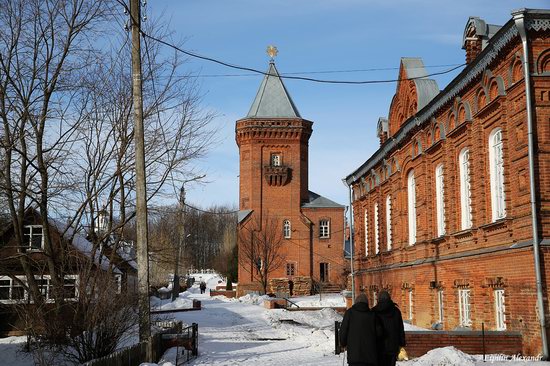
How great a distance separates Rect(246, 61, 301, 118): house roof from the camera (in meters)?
59.1

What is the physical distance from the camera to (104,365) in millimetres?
11492

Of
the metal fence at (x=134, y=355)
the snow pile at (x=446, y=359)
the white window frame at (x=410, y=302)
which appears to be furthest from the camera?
the white window frame at (x=410, y=302)

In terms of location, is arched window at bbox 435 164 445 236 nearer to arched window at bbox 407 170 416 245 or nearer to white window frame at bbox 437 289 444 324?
white window frame at bbox 437 289 444 324

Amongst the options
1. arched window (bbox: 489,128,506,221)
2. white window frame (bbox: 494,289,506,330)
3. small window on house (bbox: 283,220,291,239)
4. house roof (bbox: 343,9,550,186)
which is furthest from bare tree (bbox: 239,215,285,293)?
white window frame (bbox: 494,289,506,330)

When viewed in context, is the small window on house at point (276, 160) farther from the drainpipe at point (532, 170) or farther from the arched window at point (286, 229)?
the drainpipe at point (532, 170)

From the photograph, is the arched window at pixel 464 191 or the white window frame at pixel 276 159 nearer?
the arched window at pixel 464 191

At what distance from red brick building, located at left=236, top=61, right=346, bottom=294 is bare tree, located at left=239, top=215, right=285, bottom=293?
0.08m

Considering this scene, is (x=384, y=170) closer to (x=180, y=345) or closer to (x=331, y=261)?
(x=180, y=345)

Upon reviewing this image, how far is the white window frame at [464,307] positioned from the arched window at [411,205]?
6.21m

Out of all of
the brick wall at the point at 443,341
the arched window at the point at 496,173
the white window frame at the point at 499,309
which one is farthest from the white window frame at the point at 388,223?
the brick wall at the point at 443,341

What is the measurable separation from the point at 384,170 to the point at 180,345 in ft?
54.1

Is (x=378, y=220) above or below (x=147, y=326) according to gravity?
above

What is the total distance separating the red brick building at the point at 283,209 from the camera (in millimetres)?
56938

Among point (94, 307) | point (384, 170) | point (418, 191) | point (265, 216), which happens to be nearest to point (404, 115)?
point (384, 170)
